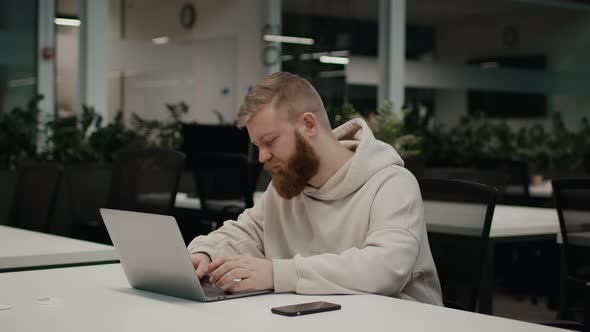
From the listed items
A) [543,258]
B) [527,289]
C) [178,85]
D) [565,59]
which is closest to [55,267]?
[543,258]

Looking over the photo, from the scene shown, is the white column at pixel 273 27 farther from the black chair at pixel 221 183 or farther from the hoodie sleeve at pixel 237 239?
the hoodie sleeve at pixel 237 239

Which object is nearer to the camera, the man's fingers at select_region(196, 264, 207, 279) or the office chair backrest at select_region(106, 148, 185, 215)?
the man's fingers at select_region(196, 264, 207, 279)

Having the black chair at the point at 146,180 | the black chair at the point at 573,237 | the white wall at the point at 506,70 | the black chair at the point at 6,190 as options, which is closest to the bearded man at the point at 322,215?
the black chair at the point at 573,237

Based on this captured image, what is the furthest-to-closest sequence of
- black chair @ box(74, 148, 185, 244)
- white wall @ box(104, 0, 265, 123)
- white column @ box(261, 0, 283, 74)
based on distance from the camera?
white column @ box(261, 0, 283, 74) < white wall @ box(104, 0, 265, 123) < black chair @ box(74, 148, 185, 244)

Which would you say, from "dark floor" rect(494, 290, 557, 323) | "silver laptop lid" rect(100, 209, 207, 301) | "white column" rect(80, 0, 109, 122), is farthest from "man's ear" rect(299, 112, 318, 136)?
"white column" rect(80, 0, 109, 122)

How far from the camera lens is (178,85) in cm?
810

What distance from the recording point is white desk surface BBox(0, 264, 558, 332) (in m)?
1.57

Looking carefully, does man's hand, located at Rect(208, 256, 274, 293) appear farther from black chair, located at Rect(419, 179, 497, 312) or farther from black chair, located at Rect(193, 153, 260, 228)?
black chair, located at Rect(193, 153, 260, 228)

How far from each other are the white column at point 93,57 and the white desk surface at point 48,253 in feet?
14.8

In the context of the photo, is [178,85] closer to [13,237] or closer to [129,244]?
[13,237]

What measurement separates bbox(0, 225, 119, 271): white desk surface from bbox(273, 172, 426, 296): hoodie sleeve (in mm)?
891

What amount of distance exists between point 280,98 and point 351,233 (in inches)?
15.3

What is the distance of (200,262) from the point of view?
217 cm

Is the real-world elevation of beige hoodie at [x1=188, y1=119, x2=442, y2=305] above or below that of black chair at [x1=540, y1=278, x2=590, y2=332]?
above
